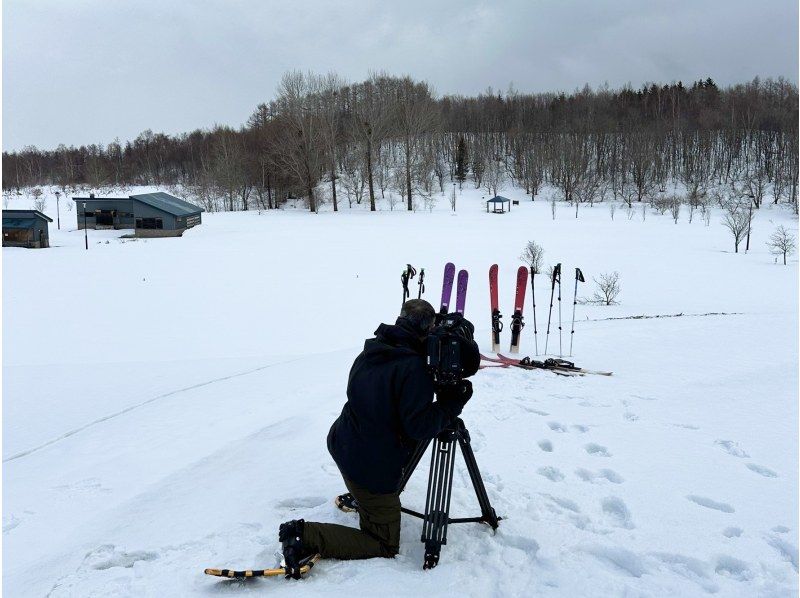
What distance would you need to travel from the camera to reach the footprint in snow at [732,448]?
13.7ft

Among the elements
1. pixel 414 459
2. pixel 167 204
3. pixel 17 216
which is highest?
pixel 167 204

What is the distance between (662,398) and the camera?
566cm

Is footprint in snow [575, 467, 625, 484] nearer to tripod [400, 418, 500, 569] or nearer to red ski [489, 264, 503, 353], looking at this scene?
tripod [400, 418, 500, 569]

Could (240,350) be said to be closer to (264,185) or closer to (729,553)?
(729,553)

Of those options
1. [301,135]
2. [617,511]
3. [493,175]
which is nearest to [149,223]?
[301,135]

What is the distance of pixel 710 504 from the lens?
11.4ft

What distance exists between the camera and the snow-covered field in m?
2.90

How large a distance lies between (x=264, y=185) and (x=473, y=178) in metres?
26.5

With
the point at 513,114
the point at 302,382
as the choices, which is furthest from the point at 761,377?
the point at 513,114

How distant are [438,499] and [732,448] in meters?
2.89

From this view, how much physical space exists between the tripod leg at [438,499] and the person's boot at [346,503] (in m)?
0.56

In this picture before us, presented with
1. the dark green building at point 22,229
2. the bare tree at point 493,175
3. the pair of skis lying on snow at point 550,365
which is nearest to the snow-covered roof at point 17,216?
the dark green building at point 22,229

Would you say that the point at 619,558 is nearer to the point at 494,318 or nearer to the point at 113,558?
the point at 113,558

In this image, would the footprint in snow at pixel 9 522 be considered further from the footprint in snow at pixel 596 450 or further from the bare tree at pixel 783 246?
the bare tree at pixel 783 246
